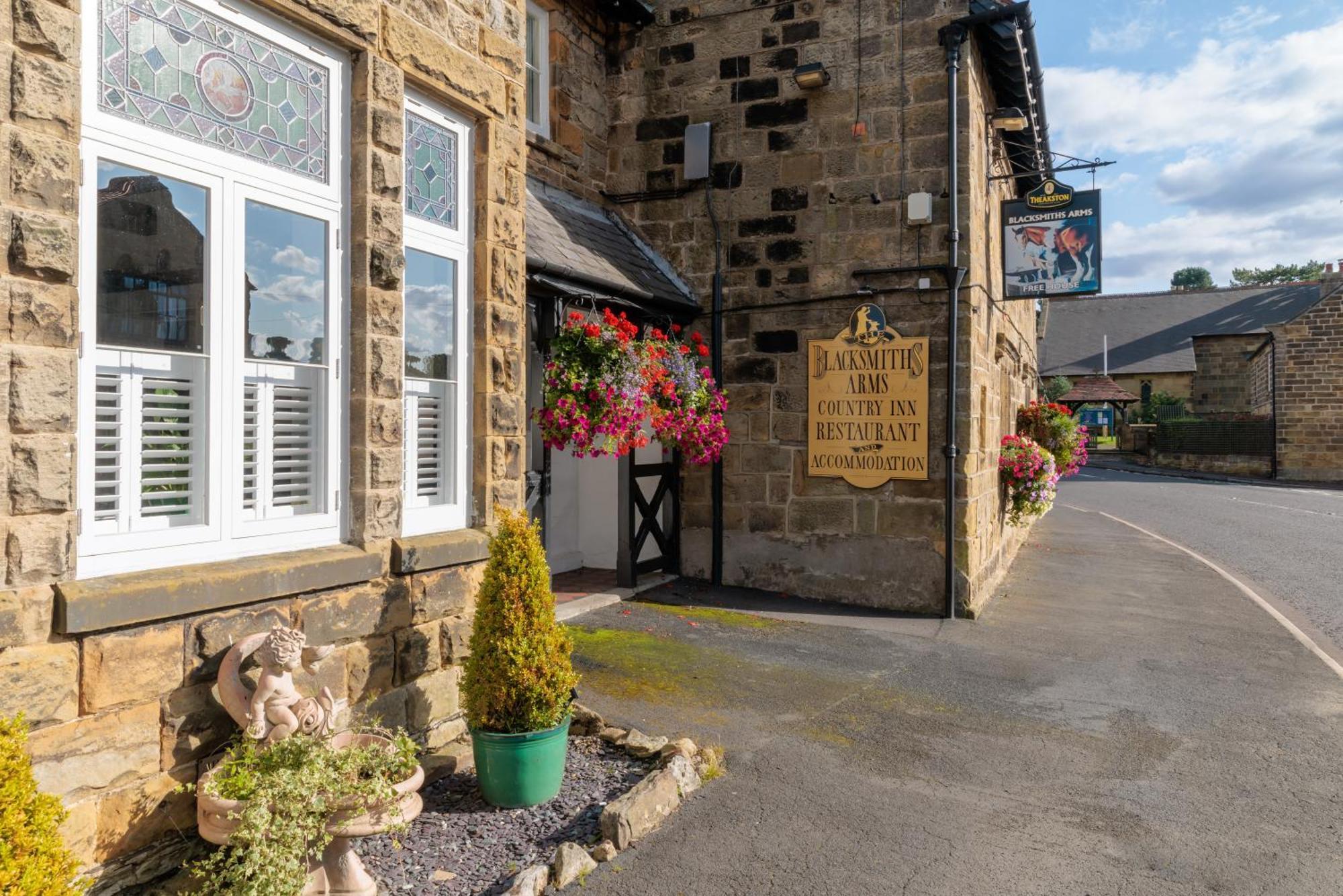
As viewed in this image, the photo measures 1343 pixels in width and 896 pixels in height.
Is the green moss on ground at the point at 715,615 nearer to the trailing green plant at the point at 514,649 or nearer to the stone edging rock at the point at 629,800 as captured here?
the stone edging rock at the point at 629,800

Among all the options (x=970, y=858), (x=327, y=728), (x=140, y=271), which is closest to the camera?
(x=140, y=271)

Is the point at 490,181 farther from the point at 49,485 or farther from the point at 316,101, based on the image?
the point at 49,485

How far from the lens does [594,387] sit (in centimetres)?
662

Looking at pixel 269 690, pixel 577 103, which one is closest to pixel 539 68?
pixel 577 103

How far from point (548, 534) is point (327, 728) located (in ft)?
20.3

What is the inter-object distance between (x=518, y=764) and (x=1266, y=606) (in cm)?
864

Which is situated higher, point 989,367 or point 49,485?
point 989,367

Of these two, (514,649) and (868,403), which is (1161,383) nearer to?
(868,403)

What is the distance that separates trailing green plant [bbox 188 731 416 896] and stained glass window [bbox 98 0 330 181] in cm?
234

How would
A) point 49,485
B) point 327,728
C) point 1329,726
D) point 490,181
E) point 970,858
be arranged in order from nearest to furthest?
point 49,485
point 327,728
point 970,858
point 490,181
point 1329,726

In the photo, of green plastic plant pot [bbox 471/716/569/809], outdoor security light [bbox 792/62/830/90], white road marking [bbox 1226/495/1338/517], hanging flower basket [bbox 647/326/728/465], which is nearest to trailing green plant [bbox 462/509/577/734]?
green plastic plant pot [bbox 471/716/569/809]

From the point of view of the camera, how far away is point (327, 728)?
11.4ft

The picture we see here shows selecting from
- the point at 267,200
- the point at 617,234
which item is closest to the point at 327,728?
the point at 267,200

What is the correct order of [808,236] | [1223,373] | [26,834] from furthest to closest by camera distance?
[1223,373] → [808,236] → [26,834]
